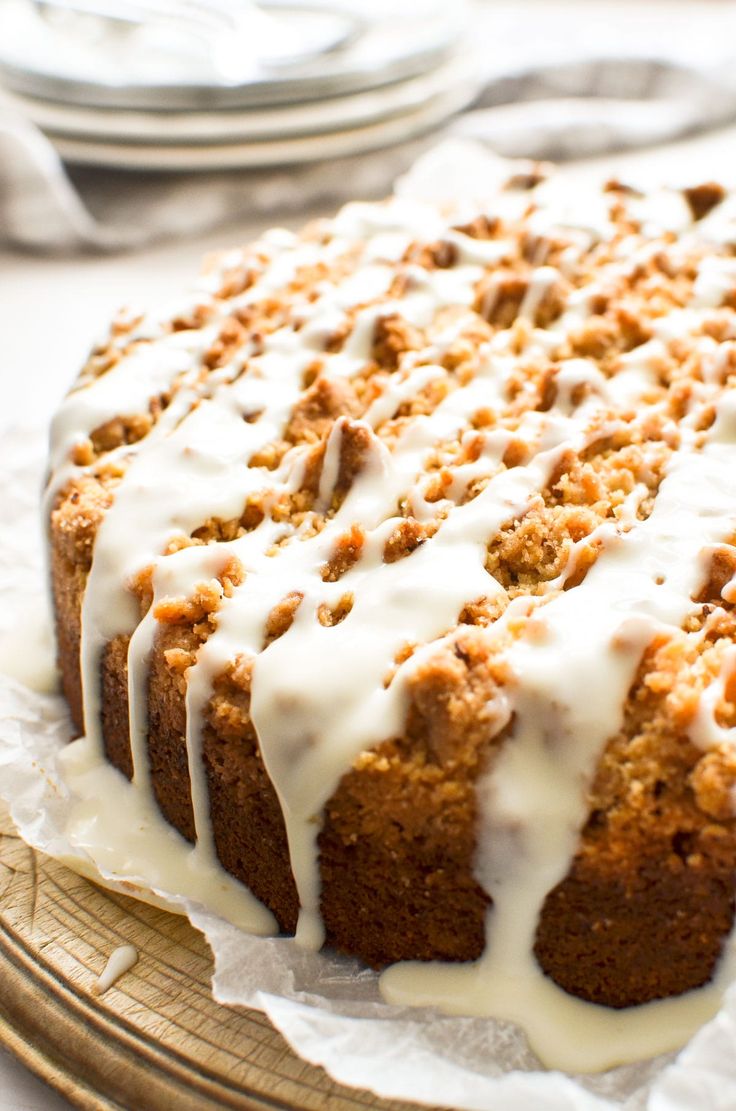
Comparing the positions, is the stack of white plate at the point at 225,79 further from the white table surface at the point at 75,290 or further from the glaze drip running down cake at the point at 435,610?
the glaze drip running down cake at the point at 435,610

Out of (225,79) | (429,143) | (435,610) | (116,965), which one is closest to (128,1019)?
(116,965)

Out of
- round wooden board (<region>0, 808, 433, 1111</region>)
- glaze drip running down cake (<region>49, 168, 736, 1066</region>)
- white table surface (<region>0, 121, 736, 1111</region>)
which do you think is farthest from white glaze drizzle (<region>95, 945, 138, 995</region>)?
white table surface (<region>0, 121, 736, 1111</region>)

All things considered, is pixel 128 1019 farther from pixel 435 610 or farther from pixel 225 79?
pixel 225 79

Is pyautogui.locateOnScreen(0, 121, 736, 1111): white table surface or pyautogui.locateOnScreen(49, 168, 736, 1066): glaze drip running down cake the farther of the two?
pyautogui.locateOnScreen(0, 121, 736, 1111): white table surface

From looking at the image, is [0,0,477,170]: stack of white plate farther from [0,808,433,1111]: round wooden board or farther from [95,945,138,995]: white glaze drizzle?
[95,945,138,995]: white glaze drizzle

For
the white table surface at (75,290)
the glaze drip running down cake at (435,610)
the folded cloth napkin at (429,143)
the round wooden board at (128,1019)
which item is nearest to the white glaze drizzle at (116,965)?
the round wooden board at (128,1019)

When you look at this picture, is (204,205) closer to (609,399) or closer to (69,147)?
(69,147)
